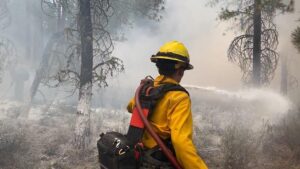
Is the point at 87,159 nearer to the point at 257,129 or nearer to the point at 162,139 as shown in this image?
the point at 257,129

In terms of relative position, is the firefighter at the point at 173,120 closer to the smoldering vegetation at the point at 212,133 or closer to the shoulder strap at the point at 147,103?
the shoulder strap at the point at 147,103

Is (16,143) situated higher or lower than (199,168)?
lower

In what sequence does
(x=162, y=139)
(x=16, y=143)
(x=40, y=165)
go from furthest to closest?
(x=16, y=143) → (x=40, y=165) → (x=162, y=139)

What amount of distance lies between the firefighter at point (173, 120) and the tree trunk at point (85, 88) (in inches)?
295

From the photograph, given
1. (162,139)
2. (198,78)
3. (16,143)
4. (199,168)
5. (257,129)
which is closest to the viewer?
(199,168)

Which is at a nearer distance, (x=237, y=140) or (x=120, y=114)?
(x=237, y=140)

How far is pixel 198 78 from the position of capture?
2891cm

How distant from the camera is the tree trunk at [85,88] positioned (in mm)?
10438

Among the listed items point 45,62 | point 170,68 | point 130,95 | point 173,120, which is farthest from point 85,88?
point 130,95

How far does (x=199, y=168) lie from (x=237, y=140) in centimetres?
627

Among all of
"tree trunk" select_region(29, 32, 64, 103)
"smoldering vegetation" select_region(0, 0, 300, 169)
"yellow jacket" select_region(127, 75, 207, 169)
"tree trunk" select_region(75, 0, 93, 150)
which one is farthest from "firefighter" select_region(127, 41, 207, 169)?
"tree trunk" select_region(29, 32, 64, 103)

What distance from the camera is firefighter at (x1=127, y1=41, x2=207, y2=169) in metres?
2.81

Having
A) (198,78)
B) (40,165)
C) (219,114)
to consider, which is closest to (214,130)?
(219,114)

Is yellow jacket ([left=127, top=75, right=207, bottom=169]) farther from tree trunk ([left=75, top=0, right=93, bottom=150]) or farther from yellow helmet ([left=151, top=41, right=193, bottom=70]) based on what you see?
tree trunk ([left=75, top=0, right=93, bottom=150])
